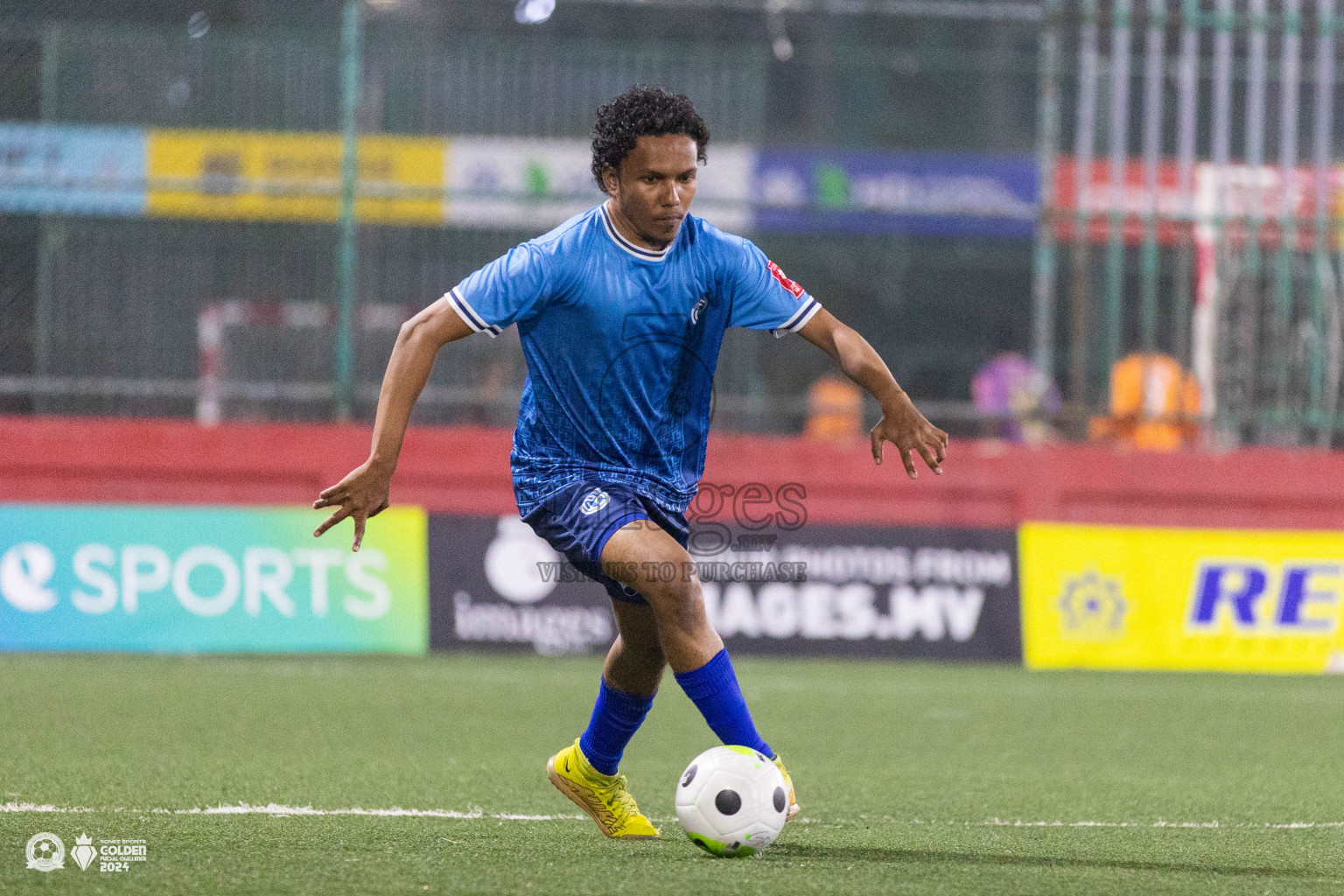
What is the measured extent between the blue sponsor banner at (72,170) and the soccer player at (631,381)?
7127mm

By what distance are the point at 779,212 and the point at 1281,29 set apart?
3.62 meters

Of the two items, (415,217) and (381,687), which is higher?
(415,217)

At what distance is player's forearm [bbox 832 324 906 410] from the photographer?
4.82 meters

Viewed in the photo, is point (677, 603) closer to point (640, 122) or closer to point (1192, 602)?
point (640, 122)

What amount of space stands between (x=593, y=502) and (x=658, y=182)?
0.88 meters

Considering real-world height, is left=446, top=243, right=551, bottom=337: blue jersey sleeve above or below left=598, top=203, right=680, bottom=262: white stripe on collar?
below

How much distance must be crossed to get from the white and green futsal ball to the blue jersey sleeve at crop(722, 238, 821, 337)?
1.27m

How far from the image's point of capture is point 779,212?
461 inches

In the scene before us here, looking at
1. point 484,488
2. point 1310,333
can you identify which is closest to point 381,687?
point 484,488

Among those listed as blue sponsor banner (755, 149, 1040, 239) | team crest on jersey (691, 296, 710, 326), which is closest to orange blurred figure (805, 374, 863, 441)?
blue sponsor banner (755, 149, 1040, 239)

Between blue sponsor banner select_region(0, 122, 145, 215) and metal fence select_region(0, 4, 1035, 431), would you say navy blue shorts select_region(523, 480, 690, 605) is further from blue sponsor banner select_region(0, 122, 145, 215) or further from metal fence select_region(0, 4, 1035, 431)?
blue sponsor banner select_region(0, 122, 145, 215)

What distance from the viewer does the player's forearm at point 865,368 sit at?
4824 mm

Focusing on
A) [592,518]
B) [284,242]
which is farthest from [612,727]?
[284,242]

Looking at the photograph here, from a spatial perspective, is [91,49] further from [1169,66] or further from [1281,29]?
[1169,66]
